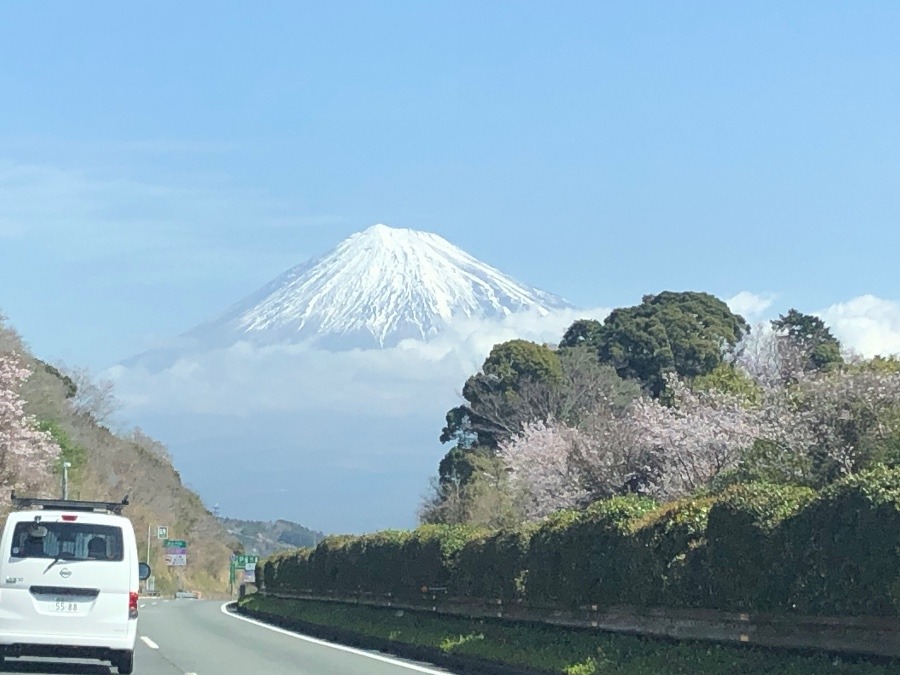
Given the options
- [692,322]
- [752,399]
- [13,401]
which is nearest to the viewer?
[752,399]

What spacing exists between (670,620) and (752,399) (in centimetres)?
2509

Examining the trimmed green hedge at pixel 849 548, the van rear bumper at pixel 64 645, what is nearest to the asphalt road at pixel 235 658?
the van rear bumper at pixel 64 645

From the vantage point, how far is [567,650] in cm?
1828

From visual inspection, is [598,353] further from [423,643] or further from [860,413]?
[423,643]

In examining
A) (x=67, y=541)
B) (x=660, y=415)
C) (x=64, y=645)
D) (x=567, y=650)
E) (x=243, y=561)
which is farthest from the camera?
(x=243, y=561)

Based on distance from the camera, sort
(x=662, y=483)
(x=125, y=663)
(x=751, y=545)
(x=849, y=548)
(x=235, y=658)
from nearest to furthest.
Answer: (x=849, y=548), (x=751, y=545), (x=125, y=663), (x=235, y=658), (x=662, y=483)

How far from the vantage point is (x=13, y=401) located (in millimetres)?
51375

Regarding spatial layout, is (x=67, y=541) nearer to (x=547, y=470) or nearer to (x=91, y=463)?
(x=547, y=470)

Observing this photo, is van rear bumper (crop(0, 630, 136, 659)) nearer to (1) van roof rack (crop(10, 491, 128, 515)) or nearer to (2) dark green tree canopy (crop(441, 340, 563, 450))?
(1) van roof rack (crop(10, 491, 128, 515))

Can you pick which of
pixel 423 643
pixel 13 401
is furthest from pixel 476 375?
pixel 423 643

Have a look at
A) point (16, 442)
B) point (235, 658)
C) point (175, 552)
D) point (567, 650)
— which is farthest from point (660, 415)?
point (175, 552)

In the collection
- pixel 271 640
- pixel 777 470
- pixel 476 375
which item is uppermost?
pixel 476 375

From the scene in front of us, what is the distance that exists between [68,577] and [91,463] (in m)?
73.0

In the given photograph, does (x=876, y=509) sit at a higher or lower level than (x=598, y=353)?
lower
